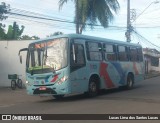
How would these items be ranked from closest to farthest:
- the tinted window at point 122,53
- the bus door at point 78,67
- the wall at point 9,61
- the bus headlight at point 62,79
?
the bus headlight at point 62,79 → the bus door at point 78,67 → the tinted window at point 122,53 → the wall at point 9,61

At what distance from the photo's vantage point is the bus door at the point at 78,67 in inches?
670

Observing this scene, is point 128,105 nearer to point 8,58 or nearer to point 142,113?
point 142,113

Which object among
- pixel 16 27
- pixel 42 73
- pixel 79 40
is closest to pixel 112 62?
pixel 79 40

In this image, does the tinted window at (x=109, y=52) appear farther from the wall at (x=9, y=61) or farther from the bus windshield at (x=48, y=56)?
the wall at (x=9, y=61)

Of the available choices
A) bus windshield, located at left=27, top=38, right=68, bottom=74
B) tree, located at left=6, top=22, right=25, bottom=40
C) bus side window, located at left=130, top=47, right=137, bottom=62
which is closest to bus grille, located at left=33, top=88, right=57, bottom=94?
bus windshield, located at left=27, top=38, right=68, bottom=74

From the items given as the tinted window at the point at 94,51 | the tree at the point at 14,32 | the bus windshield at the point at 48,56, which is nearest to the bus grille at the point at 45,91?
the bus windshield at the point at 48,56

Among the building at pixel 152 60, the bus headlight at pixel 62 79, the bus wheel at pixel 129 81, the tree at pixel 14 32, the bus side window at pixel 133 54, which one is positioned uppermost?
the tree at pixel 14 32

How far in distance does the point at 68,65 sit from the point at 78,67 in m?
0.89

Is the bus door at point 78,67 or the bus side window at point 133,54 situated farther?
the bus side window at point 133,54

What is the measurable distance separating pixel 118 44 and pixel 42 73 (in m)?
6.47

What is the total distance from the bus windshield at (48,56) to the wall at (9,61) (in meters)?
9.66

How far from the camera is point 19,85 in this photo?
2623 cm

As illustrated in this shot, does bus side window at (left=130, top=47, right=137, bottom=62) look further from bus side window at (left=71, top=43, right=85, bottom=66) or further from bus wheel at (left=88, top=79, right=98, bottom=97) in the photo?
bus side window at (left=71, top=43, right=85, bottom=66)

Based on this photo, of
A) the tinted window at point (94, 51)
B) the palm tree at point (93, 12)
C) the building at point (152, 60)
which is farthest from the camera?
the building at point (152, 60)
